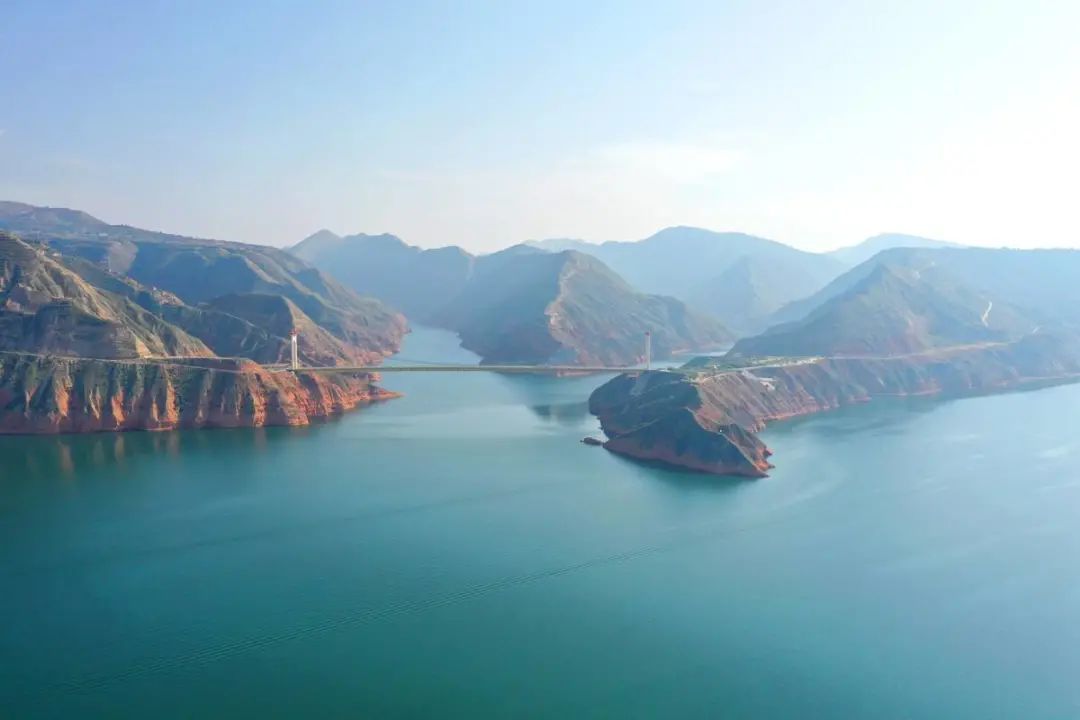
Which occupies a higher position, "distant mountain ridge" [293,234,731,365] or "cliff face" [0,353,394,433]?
"distant mountain ridge" [293,234,731,365]

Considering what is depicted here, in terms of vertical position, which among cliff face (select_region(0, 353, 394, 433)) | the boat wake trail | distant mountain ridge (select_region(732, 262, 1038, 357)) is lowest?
the boat wake trail

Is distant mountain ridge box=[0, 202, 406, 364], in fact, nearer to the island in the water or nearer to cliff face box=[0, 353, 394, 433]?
cliff face box=[0, 353, 394, 433]

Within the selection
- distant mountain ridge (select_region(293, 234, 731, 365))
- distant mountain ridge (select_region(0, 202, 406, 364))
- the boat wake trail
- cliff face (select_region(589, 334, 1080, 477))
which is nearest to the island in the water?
cliff face (select_region(589, 334, 1080, 477))

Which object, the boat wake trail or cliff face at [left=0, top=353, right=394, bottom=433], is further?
cliff face at [left=0, top=353, right=394, bottom=433]

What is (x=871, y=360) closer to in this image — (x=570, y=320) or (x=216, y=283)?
(x=570, y=320)

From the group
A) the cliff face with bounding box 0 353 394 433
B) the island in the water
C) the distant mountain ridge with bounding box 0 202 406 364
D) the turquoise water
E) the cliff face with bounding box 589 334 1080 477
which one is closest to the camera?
the turquoise water

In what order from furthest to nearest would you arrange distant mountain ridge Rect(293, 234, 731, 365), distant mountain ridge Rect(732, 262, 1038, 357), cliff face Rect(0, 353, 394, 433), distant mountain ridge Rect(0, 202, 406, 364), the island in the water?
1. distant mountain ridge Rect(293, 234, 731, 365)
2. distant mountain ridge Rect(732, 262, 1038, 357)
3. distant mountain ridge Rect(0, 202, 406, 364)
4. cliff face Rect(0, 353, 394, 433)
5. the island in the water

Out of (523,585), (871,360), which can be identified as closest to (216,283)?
(871,360)

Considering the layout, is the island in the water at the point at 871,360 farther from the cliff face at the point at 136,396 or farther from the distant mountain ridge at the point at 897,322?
the cliff face at the point at 136,396
